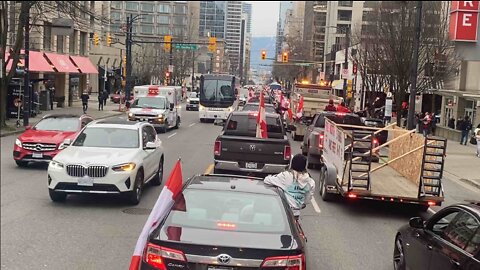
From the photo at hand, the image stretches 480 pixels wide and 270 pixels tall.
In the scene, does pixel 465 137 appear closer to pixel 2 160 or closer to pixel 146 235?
pixel 2 160

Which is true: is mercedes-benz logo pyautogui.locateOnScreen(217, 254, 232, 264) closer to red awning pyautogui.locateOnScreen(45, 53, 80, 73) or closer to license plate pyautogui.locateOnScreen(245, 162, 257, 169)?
license plate pyautogui.locateOnScreen(245, 162, 257, 169)

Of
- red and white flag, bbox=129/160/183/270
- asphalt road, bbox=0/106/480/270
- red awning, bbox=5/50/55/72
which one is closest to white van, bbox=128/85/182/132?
red awning, bbox=5/50/55/72

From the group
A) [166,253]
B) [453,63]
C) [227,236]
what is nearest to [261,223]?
[227,236]

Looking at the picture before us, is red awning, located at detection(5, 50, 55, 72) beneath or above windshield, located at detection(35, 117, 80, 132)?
above

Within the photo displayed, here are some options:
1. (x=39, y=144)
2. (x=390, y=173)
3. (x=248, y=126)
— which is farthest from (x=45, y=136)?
(x=390, y=173)

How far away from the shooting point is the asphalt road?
7273 mm

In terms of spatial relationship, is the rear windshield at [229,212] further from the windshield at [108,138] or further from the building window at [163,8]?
the building window at [163,8]

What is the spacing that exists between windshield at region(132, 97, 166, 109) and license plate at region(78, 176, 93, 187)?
1837cm

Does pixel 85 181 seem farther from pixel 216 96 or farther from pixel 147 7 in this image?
pixel 147 7

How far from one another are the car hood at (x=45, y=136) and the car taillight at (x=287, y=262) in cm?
1100

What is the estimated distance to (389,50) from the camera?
32.1 m

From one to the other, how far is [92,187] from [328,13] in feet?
382

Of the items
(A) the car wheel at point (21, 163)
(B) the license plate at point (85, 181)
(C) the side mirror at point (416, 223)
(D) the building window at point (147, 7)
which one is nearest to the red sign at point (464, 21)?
(A) the car wheel at point (21, 163)

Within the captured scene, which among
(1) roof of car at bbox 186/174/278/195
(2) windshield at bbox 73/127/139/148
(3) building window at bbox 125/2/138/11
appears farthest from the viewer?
(3) building window at bbox 125/2/138/11
